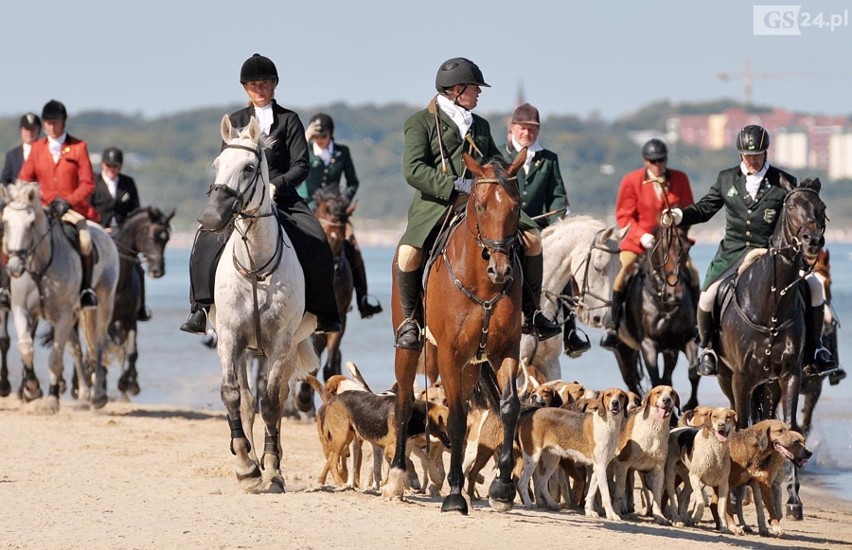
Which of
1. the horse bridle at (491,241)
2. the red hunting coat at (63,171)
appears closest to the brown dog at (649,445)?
the horse bridle at (491,241)

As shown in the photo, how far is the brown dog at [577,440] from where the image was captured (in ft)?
38.2

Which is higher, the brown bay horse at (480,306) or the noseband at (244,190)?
the noseband at (244,190)

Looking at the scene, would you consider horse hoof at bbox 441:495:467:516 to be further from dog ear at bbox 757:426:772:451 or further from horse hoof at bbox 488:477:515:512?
dog ear at bbox 757:426:772:451

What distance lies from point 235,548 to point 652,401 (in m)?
3.66

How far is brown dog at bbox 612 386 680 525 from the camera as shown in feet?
38.7

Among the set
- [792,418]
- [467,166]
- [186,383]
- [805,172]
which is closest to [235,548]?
[467,166]

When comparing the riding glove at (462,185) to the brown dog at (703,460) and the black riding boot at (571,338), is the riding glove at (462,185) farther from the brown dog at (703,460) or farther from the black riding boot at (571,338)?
the black riding boot at (571,338)

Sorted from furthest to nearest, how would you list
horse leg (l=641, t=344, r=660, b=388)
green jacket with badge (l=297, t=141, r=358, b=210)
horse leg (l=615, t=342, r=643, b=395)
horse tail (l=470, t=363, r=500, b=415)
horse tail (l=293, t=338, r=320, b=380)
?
green jacket with badge (l=297, t=141, r=358, b=210)
horse leg (l=615, t=342, r=643, b=395)
horse leg (l=641, t=344, r=660, b=388)
horse tail (l=293, t=338, r=320, b=380)
horse tail (l=470, t=363, r=500, b=415)

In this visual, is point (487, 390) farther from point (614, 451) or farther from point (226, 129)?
point (226, 129)

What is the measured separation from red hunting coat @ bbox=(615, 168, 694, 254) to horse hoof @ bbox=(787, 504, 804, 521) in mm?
4076

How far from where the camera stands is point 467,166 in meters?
10.6

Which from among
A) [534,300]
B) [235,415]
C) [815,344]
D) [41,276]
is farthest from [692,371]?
[41,276]

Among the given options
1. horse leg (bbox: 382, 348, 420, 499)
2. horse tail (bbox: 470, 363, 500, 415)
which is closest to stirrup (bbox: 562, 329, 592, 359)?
horse tail (bbox: 470, 363, 500, 415)

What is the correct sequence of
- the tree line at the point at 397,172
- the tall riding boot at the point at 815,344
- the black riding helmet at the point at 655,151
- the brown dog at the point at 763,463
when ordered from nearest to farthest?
the brown dog at the point at 763,463, the tall riding boot at the point at 815,344, the black riding helmet at the point at 655,151, the tree line at the point at 397,172
